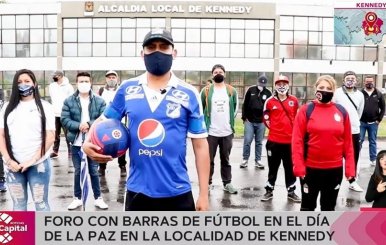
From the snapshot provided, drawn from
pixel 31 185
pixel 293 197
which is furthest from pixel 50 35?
pixel 31 185

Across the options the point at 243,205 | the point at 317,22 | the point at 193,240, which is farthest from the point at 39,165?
the point at 317,22

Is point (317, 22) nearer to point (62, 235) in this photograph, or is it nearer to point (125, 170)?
point (125, 170)

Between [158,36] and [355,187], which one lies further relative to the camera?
[355,187]

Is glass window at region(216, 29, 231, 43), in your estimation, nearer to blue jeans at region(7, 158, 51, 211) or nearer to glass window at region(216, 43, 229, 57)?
glass window at region(216, 43, 229, 57)

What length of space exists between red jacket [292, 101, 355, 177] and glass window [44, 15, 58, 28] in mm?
36676

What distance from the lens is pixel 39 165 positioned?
17.3ft

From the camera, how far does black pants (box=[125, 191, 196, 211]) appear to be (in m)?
3.67

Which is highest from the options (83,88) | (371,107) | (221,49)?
(221,49)

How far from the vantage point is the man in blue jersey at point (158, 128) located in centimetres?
355

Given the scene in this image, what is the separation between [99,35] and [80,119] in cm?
3302

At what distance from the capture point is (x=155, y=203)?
145 inches

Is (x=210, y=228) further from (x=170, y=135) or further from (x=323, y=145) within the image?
(x=323, y=145)

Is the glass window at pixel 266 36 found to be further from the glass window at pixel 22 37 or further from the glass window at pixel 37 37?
the glass window at pixel 22 37

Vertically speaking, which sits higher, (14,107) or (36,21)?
(36,21)
